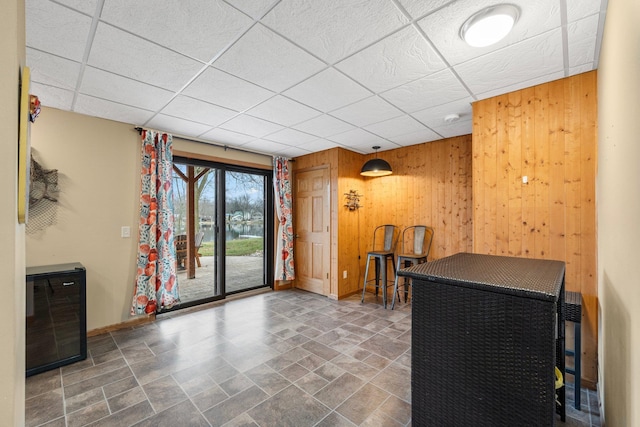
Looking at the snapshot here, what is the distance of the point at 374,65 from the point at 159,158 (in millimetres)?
2880

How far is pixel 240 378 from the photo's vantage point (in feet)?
7.61

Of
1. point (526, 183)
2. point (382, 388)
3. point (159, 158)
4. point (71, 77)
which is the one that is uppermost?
point (71, 77)

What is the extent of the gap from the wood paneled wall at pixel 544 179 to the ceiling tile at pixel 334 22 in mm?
1567

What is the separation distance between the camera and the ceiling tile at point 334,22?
1.55 meters

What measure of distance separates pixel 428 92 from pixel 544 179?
49.5 inches

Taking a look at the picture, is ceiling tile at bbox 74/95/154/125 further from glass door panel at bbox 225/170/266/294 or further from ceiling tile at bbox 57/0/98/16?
glass door panel at bbox 225/170/266/294

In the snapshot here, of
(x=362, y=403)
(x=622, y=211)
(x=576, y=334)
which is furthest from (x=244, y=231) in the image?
(x=622, y=211)

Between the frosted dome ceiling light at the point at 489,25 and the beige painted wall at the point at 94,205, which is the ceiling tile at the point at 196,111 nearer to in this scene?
the beige painted wall at the point at 94,205

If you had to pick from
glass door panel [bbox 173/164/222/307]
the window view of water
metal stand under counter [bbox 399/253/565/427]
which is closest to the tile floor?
glass door panel [bbox 173/164/222/307]

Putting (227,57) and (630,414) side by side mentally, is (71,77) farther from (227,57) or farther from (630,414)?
(630,414)

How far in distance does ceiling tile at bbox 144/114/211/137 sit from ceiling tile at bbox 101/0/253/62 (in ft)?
5.00

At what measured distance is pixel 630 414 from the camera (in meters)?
1.06

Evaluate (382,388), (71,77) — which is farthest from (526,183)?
(71,77)

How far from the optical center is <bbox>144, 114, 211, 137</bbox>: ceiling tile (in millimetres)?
3245
